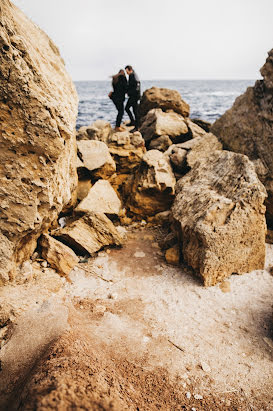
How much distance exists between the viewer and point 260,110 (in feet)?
19.5

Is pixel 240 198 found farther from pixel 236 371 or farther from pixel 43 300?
pixel 43 300

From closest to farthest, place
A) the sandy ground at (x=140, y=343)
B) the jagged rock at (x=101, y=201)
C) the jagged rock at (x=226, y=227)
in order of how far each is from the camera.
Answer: the sandy ground at (x=140, y=343), the jagged rock at (x=226, y=227), the jagged rock at (x=101, y=201)

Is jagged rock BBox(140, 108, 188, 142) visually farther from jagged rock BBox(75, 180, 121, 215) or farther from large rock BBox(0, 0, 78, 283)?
large rock BBox(0, 0, 78, 283)

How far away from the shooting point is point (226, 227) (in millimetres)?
3943

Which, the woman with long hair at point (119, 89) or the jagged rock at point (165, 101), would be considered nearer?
the woman with long hair at point (119, 89)

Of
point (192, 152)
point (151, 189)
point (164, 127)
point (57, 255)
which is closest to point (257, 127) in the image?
point (192, 152)

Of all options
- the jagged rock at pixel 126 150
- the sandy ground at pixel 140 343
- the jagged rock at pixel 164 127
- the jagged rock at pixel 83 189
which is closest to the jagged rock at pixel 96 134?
the jagged rock at pixel 126 150

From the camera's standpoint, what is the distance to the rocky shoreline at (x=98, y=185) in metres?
3.08

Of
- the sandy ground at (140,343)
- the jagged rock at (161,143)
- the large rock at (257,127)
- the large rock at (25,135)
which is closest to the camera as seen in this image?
the sandy ground at (140,343)

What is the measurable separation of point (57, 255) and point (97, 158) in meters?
2.94

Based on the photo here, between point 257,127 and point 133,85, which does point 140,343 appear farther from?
point 133,85

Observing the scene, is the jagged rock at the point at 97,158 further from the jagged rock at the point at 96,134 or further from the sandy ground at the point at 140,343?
the sandy ground at the point at 140,343

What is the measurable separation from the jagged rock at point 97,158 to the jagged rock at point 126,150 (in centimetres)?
43

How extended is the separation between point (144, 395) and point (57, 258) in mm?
2336
